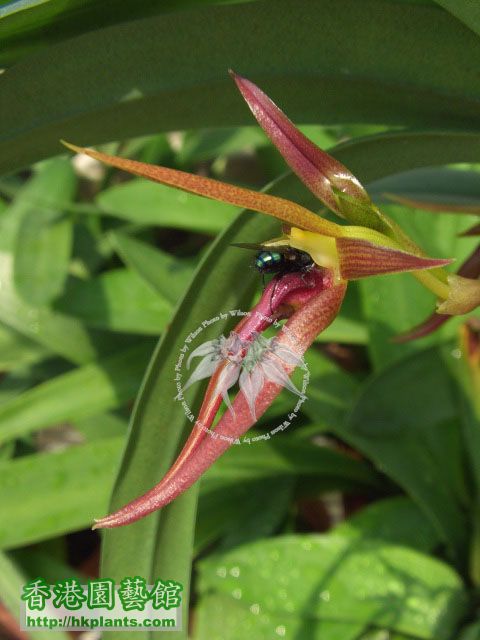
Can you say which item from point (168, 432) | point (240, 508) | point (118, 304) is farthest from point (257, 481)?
point (168, 432)

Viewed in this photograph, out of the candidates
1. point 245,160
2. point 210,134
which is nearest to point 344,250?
point 210,134

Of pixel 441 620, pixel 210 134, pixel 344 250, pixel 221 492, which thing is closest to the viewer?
pixel 344 250

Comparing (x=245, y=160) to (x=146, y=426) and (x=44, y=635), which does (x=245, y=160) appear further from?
(x=146, y=426)

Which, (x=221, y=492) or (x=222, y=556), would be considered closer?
(x=222, y=556)

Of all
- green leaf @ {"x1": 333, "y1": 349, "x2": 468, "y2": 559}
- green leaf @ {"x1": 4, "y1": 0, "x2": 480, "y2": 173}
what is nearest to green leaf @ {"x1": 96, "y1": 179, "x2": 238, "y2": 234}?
green leaf @ {"x1": 333, "y1": 349, "x2": 468, "y2": 559}

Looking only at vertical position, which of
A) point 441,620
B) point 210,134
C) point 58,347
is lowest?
point 441,620

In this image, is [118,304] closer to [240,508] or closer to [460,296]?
[240,508]

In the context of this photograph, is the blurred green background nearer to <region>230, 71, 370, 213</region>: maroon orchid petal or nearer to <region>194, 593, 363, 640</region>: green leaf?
<region>194, 593, 363, 640</region>: green leaf
